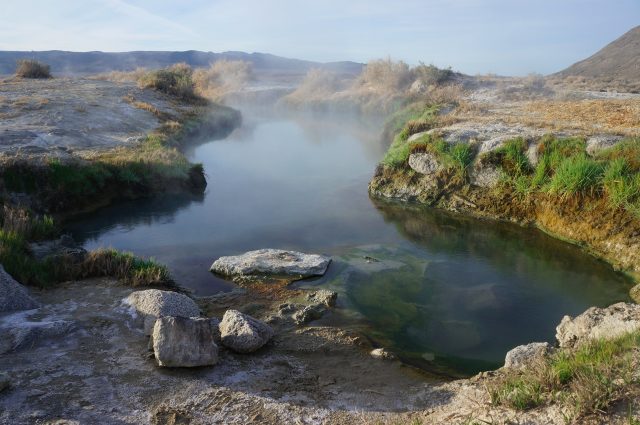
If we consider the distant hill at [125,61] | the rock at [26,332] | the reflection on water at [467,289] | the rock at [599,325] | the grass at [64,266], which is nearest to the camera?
the rock at [599,325]

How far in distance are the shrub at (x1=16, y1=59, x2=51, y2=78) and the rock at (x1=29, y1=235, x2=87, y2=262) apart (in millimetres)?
33886

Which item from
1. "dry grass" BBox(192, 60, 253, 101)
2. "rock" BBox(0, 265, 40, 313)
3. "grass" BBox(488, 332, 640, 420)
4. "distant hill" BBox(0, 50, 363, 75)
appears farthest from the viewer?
"distant hill" BBox(0, 50, 363, 75)

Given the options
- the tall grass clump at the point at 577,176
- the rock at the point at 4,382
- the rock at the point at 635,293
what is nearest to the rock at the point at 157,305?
the rock at the point at 4,382

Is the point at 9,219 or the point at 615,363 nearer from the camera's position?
the point at 615,363

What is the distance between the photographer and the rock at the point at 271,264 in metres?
11.1

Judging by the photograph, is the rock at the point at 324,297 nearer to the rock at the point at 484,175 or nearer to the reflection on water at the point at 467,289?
the reflection on water at the point at 467,289

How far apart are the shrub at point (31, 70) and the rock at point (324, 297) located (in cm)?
3860

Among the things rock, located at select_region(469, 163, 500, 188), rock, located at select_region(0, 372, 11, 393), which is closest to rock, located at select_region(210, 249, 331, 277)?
rock, located at select_region(0, 372, 11, 393)

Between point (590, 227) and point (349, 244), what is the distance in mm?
6151

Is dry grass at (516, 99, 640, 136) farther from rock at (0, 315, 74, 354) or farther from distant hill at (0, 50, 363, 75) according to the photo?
distant hill at (0, 50, 363, 75)

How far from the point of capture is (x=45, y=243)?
441 inches

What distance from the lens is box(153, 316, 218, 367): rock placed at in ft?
22.4

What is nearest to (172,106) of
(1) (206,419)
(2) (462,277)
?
(2) (462,277)

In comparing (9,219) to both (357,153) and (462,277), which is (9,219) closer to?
(462,277)
